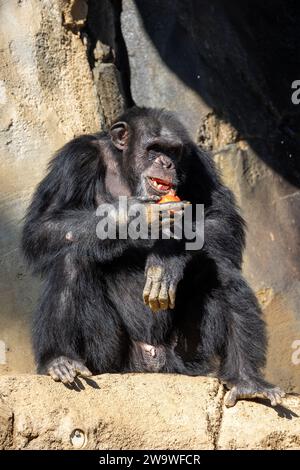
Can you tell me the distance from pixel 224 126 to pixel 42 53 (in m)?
2.42

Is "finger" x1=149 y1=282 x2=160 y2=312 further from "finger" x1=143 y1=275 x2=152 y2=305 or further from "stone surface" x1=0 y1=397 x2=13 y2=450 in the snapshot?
"stone surface" x1=0 y1=397 x2=13 y2=450

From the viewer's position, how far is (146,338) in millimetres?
7801

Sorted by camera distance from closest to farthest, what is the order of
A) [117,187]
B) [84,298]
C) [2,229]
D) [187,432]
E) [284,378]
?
[187,432]
[84,298]
[117,187]
[2,229]
[284,378]

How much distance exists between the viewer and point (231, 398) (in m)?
7.04

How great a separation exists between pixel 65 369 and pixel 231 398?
1.19 metres

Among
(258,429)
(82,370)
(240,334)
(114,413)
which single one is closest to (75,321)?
(82,370)

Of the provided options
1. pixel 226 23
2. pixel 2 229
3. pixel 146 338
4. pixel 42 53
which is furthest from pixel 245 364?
pixel 226 23

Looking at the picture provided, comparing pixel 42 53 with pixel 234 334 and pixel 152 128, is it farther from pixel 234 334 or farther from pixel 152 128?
pixel 234 334

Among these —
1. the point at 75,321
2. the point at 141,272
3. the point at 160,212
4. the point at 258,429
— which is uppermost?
the point at 160,212

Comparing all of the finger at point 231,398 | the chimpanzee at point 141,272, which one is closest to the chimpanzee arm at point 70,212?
the chimpanzee at point 141,272

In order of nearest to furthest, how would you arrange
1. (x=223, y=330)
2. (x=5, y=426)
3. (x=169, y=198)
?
(x=5, y=426), (x=169, y=198), (x=223, y=330)

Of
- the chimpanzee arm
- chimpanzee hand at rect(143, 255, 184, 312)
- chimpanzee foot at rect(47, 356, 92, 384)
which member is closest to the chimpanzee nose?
the chimpanzee arm

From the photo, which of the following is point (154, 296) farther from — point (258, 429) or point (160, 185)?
point (258, 429)

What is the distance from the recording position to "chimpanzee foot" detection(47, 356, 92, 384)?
22.1 ft
